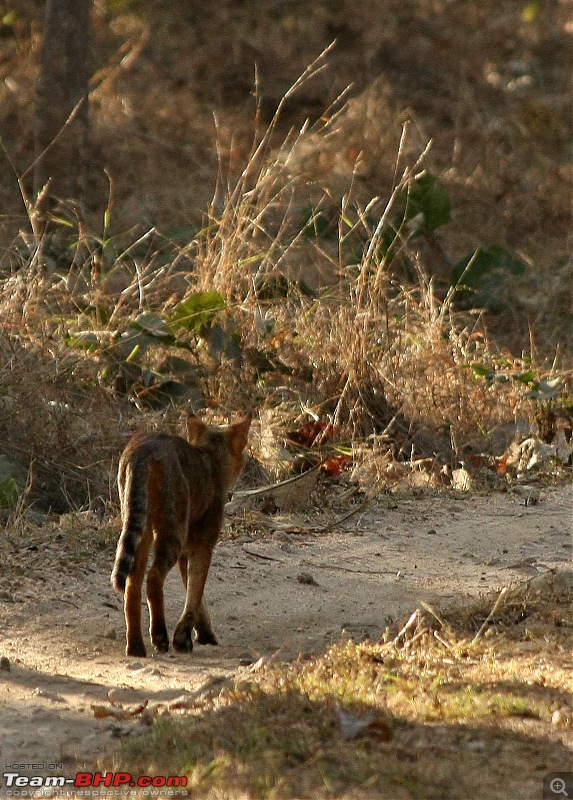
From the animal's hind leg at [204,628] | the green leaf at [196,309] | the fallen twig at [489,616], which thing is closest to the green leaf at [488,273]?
the green leaf at [196,309]

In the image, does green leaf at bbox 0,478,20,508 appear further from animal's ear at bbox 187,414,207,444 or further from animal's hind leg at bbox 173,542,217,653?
animal's hind leg at bbox 173,542,217,653

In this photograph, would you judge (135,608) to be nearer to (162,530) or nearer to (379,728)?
(162,530)

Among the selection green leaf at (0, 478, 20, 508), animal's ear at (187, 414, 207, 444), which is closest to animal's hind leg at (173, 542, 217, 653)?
animal's ear at (187, 414, 207, 444)

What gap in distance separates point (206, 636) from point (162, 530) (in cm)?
55

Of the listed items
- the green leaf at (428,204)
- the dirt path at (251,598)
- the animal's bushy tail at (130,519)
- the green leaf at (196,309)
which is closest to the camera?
the dirt path at (251,598)

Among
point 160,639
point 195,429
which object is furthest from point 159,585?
point 195,429

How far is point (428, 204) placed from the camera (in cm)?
1070

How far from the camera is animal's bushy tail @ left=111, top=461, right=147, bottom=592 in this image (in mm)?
4211

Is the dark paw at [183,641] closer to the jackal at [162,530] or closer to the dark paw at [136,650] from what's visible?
the jackal at [162,530]

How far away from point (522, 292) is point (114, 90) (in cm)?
706

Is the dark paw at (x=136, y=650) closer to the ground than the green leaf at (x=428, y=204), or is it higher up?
closer to the ground

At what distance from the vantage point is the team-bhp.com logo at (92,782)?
10.4 feet

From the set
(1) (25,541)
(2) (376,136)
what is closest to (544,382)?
(1) (25,541)

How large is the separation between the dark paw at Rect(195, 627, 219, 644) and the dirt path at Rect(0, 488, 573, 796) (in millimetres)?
57
